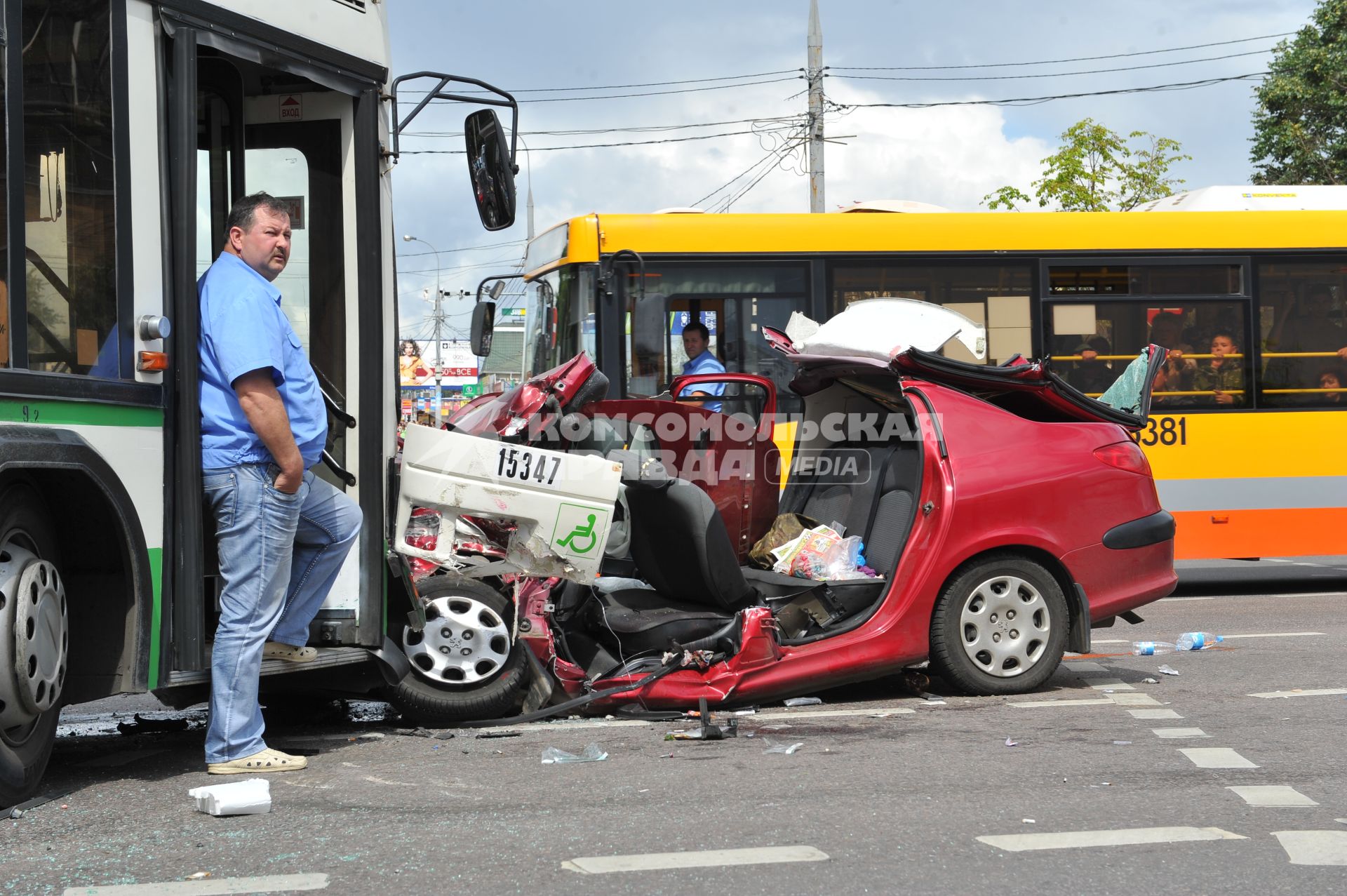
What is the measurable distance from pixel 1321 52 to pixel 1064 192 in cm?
731

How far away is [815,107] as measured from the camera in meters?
23.9

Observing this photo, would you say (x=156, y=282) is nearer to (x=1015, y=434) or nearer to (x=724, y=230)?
(x=1015, y=434)

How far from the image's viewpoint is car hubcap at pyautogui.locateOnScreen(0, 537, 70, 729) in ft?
14.3

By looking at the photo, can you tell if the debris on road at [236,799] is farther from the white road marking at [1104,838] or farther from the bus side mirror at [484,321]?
the bus side mirror at [484,321]

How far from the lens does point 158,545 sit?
16.3 ft

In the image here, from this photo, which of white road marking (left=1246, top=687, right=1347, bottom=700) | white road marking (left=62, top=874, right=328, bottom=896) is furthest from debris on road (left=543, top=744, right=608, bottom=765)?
white road marking (left=1246, top=687, right=1347, bottom=700)

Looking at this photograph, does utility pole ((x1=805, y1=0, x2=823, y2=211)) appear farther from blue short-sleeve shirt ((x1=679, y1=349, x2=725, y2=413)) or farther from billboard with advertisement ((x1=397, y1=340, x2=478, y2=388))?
blue short-sleeve shirt ((x1=679, y1=349, x2=725, y2=413))

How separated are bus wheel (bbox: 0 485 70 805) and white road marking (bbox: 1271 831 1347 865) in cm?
384

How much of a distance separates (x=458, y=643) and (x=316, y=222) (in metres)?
1.94

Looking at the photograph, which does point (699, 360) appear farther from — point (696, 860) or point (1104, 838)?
point (696, 860)

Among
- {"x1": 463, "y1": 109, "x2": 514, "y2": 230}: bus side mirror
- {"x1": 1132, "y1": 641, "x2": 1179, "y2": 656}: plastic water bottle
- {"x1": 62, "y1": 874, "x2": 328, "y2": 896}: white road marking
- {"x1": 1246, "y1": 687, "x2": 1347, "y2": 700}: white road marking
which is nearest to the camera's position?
{"x1": 62, "y1": 874, "x2": 328, "y2": 896}: white road marking

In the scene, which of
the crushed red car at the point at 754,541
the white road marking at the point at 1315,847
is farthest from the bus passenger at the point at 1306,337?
the white road marking at the point at 1315,847

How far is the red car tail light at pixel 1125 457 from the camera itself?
695 centimetres

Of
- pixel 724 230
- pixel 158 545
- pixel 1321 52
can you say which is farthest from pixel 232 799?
pixel 1321 52
